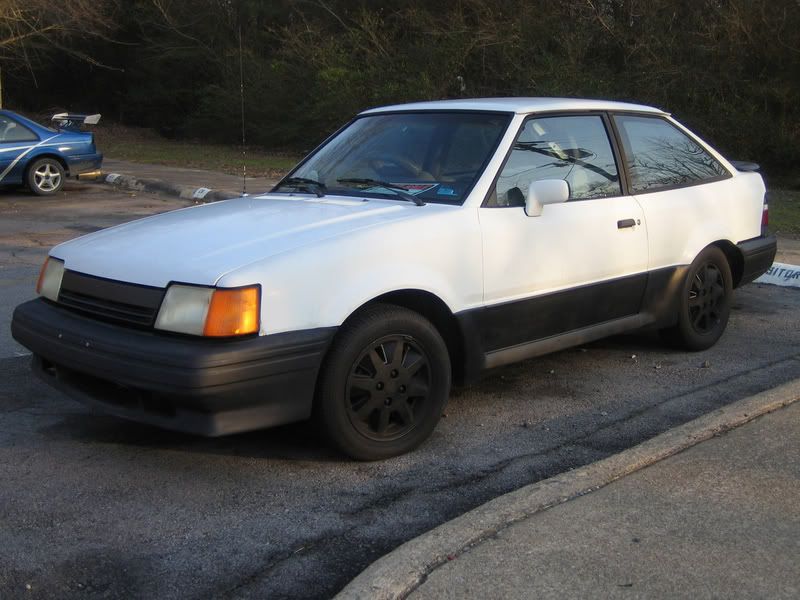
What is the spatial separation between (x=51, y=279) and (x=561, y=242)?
2.54m

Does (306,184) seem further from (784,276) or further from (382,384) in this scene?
(784,276)

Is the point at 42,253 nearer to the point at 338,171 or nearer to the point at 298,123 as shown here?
the point at 338,171

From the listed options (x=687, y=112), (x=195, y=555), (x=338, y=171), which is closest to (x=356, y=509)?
(x=195, y=555)

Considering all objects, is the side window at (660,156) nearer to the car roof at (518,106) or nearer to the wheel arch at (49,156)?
the car roof at (518,106)

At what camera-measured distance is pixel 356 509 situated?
3818 millimetres

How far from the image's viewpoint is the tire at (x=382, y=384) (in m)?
4.07

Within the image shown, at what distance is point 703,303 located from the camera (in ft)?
19.8

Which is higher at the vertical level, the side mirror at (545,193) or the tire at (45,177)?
the side mirror at (545,193)

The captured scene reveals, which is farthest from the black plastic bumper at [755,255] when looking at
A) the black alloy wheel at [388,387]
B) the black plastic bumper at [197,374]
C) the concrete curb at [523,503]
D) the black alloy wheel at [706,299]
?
the black plastic bumper at [197,374]

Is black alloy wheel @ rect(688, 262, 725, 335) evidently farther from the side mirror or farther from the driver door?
the side mirror

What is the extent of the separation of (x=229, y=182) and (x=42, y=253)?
6.78 meters

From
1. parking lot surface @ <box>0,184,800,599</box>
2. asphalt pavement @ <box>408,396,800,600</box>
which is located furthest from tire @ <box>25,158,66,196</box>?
asphalt pavement @ <box>408,396,800,600</box>

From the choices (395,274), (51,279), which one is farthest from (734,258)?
(51,279)

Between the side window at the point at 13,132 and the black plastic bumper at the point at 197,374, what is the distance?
1152 centimetres
